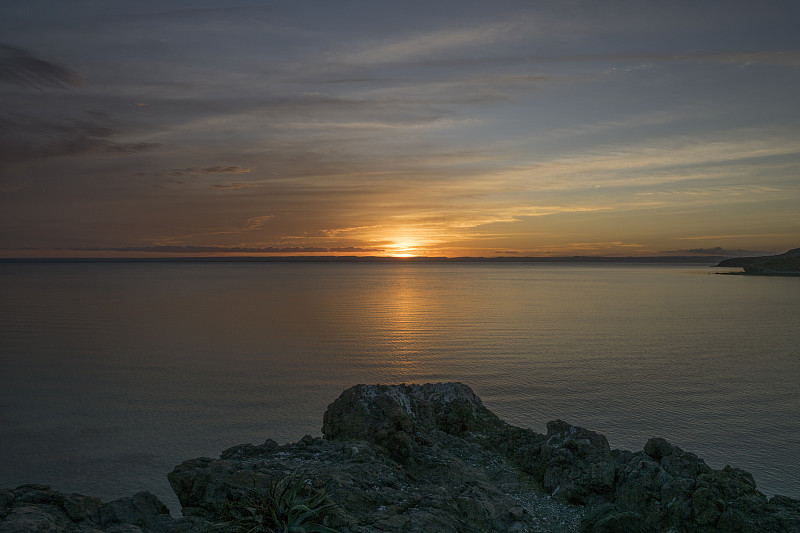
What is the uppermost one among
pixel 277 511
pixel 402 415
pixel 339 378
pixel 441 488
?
pixel 277 511

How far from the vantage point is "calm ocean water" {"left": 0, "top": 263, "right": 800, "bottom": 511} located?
13.7m

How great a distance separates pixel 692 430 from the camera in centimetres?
1460

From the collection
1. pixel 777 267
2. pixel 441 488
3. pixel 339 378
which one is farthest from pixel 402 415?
pixel 777 267

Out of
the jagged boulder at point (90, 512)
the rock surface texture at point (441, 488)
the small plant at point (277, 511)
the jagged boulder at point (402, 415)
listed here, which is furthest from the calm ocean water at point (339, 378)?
the small plant at point (277, 511)

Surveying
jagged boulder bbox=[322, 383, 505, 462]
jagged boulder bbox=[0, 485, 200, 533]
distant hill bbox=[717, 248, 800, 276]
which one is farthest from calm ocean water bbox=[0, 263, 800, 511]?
distant hill bbox=[717, 248, 800, 276]

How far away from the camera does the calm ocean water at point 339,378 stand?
13.7 m

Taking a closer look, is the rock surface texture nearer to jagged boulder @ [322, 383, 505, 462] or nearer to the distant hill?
jagged boulder @ [322, 383, 505, 462]

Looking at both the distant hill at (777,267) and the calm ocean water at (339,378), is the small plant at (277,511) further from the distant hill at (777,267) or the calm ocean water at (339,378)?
the distant hill at (777,267)

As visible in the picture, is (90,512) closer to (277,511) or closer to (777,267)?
(277,511)

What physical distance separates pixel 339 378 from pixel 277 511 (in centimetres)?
1554

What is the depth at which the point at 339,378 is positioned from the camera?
70.9ft

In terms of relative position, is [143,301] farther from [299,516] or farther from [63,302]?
[299,516]

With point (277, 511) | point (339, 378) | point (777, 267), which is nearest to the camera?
point (277, 511)

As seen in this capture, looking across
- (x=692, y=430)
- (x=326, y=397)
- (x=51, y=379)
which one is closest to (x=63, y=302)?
(x=51, y=379)
